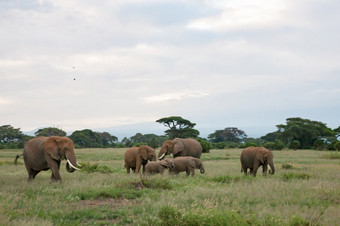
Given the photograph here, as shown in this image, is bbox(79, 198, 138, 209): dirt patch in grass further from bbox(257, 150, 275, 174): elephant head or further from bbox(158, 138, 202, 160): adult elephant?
bbox(158, 138, 202, 160): adult elephant

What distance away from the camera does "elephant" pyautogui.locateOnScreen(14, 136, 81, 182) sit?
12.3 metres

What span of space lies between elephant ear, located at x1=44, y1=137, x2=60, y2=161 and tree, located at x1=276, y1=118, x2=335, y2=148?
50456mm

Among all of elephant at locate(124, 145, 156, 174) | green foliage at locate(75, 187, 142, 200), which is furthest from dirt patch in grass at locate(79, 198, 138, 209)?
elephant at locate(124, 145, 156, 174)

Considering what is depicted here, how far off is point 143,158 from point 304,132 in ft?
153

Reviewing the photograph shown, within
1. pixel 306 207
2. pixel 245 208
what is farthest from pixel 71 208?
pixel 306 207

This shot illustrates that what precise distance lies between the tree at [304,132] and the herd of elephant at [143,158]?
1543 inches

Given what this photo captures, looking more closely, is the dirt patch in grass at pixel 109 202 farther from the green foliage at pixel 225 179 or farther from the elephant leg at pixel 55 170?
the green foliage at pixel 225 179

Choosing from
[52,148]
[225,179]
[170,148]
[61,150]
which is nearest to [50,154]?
[52,148]

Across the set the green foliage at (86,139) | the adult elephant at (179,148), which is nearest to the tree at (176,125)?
the green foliage at (86,139)

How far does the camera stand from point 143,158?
16.8m

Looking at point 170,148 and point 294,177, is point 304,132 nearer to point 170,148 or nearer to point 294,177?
point 170,148

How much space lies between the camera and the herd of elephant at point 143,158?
12.5 meters

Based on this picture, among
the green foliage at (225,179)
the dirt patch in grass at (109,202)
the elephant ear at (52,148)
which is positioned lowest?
the dirt patch in grass at (109,202)

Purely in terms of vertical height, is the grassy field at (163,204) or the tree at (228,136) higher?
the tree at (228,136)
